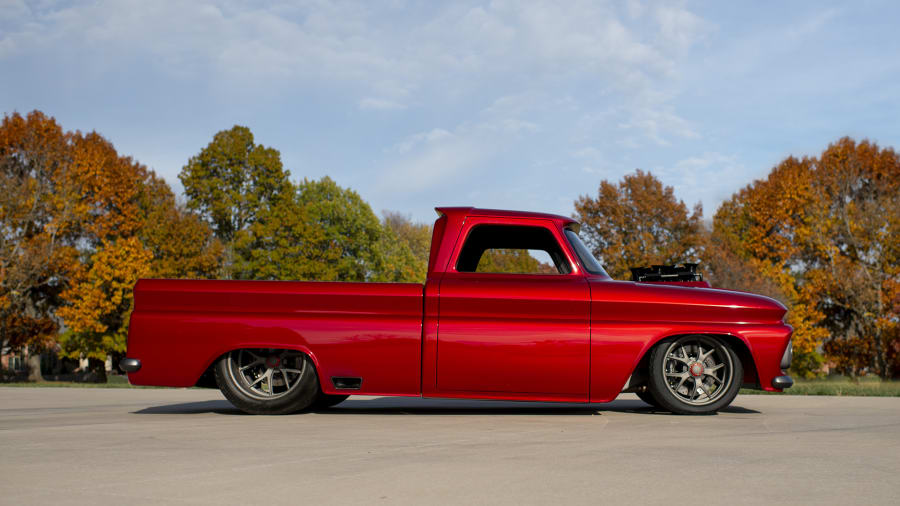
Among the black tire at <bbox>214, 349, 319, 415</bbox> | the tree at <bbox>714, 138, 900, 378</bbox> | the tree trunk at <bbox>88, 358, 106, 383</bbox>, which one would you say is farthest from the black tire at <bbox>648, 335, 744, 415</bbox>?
the tree trunk at <bbox>88, 358, 106, 383</bbox>

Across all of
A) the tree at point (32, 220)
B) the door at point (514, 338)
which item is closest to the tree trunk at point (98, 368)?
the tree at point (32, 220)

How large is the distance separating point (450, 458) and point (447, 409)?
3294 mm

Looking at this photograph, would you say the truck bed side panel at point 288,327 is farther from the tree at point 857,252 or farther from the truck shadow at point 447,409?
the tree at point 857,252

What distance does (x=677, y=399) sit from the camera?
22.6ft

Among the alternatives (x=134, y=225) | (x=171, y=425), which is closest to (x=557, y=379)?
(x=171, y=425)

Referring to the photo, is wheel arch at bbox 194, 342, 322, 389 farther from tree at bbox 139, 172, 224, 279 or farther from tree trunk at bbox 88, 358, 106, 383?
tree trunk at bbox 88, 358, 106, 383

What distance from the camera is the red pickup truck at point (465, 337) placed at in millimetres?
6594

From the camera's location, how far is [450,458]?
449 cm

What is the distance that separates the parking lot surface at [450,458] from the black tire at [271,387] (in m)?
0.19

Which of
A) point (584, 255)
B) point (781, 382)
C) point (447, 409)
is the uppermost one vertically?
point (584, 255)

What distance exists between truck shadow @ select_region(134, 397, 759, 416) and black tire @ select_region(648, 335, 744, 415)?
10.0 inches

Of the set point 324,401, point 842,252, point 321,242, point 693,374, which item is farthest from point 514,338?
point 321,242

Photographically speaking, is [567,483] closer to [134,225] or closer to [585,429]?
[585,429]

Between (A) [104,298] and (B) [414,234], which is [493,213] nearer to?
(A) [104,298]
